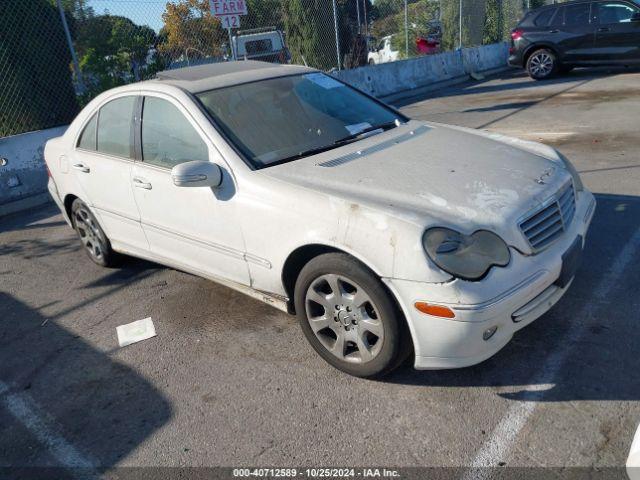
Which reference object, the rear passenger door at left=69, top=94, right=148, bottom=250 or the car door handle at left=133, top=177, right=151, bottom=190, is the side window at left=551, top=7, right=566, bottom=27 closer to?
the rear passenger door at left=69, top=94, right=148, bottom=250

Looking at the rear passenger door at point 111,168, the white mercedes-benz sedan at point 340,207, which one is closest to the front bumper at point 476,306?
the white mercedes-benz sedan at point 340,207

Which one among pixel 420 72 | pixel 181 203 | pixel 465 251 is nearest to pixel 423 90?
pixel 420 72

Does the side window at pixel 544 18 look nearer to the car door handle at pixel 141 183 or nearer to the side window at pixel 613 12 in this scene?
the side window at pixel 613 12

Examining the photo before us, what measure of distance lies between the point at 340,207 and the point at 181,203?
1.29m

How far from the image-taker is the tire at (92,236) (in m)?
4.67

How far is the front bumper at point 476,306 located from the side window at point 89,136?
3057 mm

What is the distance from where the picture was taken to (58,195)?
5.05m

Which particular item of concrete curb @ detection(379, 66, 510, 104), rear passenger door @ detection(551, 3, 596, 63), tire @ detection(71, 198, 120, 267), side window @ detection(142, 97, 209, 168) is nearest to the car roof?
side window @ detection(142, 97, 209, 168)

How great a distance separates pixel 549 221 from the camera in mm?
2846

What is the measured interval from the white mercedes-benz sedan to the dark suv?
11554mm

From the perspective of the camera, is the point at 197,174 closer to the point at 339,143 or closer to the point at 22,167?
the point at 339,143

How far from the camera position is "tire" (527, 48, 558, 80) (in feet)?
45.7

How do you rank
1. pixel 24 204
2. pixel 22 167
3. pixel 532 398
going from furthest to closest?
pixel 22 167 → pixel 24 204 → pixel 532 398

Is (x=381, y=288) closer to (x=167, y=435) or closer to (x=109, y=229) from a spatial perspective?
(x=167, y=435)
